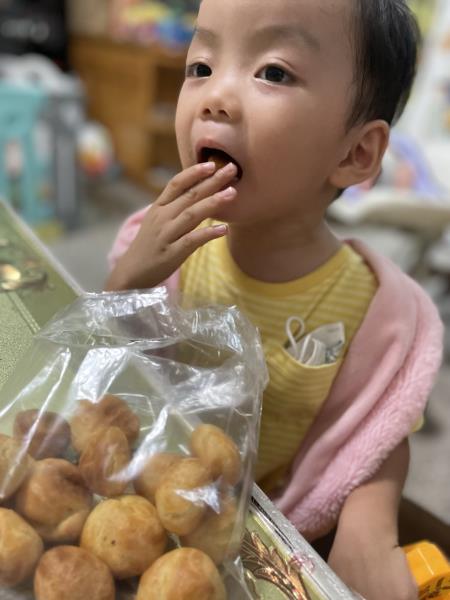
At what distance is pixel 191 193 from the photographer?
0.51 m

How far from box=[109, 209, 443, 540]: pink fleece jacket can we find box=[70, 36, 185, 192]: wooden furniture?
6.16ft

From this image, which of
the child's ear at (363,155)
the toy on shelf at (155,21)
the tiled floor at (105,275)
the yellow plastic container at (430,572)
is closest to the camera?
the yellow plastic container at (430,572)

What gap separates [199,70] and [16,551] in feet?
1.33

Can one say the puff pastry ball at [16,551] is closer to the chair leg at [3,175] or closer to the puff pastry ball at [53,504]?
the puff pastry ball at [53,504]

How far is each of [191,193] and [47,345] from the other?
18 cm

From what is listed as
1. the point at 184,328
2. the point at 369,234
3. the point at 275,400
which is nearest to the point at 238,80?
the point at 184,328

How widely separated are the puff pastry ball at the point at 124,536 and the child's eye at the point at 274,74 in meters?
0.34

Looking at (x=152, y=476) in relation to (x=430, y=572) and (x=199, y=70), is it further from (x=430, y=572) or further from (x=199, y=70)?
(x=199, y=70)

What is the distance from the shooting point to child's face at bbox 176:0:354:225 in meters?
0.48

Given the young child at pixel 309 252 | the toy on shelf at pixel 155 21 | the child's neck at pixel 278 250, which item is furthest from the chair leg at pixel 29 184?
the child's neck at pixel 278 250

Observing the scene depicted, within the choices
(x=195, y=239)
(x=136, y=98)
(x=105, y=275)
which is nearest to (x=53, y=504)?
(x=195, y=239)

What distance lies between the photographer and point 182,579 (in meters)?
0.31

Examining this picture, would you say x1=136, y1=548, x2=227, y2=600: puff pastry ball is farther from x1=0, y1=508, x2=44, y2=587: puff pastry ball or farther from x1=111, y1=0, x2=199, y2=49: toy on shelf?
x1=111, y1=0, x2=199, y2=49: toy on shelf

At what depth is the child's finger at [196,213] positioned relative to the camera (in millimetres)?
489
